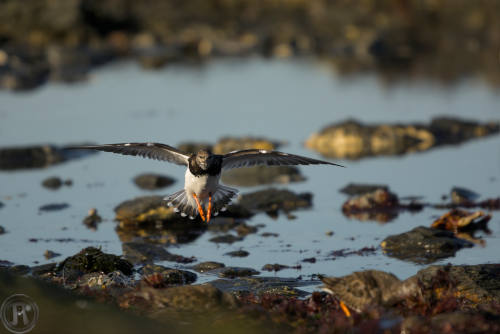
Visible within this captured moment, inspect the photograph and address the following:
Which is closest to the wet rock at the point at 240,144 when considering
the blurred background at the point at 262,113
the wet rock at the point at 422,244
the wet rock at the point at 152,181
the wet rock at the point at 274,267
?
the blurred background at the point at 262,113

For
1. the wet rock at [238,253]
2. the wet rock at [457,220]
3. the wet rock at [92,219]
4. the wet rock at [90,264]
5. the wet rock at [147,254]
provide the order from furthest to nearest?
the wet rock at [92,219] < the wet rock at [457,220] < the wet rock at [238,253] < the wet rock at [147,254] < the wet rock at [90,264]

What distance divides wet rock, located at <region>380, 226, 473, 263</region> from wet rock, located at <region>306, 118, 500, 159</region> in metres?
7.38

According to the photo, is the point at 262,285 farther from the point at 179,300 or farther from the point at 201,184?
the point at 179,300

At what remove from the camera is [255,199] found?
1609 cm

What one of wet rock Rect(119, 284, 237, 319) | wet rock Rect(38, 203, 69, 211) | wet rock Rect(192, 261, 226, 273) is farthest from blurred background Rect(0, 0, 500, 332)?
wet rock Rect(119, 284, 237, 319)

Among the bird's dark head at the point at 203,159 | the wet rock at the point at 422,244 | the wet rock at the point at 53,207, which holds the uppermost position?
the wet rock at the point at 53,207

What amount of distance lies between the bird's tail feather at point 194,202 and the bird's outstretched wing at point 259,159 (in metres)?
0.40

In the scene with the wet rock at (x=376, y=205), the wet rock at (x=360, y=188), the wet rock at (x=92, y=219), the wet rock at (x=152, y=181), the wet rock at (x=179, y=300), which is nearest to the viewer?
the wet rock at (x=179, y=300)

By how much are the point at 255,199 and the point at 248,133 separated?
21.6ft

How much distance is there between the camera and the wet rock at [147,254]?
42.1ft

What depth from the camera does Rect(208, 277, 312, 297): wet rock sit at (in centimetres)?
1080

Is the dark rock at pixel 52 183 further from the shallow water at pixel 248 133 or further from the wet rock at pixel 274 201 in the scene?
the wet rock at pixel 274 201

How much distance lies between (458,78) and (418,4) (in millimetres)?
17234

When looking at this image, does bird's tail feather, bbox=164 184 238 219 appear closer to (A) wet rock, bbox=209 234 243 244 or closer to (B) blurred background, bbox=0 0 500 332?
(B) blurred background, bbox=0 0 500 332
